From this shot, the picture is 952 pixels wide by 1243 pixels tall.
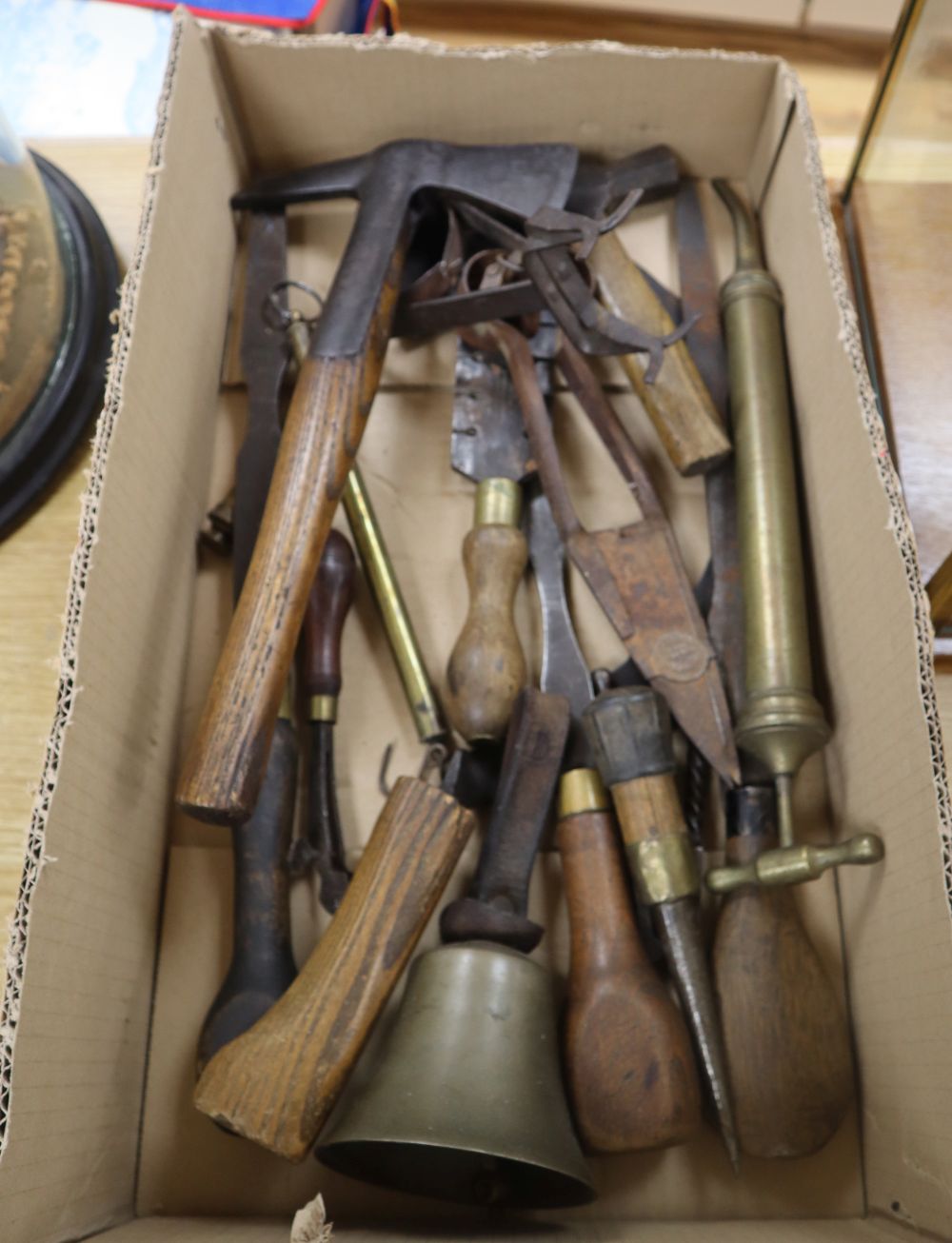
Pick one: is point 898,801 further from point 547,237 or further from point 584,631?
point 547,237

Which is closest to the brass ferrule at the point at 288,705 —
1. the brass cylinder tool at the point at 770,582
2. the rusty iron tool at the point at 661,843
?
the rusty iron tool at the point at 661,843

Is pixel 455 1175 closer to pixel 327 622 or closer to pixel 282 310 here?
pixel 327 622

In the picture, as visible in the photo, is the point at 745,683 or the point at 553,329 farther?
the point at 553,329

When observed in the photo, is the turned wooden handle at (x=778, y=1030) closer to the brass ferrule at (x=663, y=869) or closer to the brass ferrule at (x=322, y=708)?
the brass ferrule at (x=663, y=869)

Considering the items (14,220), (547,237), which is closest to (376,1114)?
(547,237)

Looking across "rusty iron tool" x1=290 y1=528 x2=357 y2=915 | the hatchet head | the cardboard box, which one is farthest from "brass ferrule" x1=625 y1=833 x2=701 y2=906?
the hatchet head

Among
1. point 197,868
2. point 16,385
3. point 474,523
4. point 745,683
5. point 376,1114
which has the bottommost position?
point 376,1114

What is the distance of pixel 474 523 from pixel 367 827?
254 mm

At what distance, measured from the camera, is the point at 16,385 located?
909 mm

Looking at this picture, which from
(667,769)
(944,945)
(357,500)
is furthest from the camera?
(357,500)

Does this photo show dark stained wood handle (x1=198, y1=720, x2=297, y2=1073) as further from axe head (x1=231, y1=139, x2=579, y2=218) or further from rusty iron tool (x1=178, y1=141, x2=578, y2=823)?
axe head (x1=231, y1=139, x2=579, y2=218)

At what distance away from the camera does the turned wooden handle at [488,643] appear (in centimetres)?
80

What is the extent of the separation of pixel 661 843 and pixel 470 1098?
20 cm

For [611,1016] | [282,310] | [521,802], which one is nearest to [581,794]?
[521,802]
